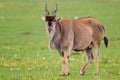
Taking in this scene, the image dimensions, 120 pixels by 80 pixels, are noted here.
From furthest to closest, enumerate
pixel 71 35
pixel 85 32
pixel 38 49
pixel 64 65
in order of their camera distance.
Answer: pixel 38 49 → pixel 85 32 → pixel 71 35 → pixel 64 65

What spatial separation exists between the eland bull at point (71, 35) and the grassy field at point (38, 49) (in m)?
0.67

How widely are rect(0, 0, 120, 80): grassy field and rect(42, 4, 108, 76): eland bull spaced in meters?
0.67

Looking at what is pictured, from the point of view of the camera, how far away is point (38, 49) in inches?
963

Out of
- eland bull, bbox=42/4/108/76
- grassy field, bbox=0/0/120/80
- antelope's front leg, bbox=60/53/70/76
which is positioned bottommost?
grassy field, bbox=0/0/120/80

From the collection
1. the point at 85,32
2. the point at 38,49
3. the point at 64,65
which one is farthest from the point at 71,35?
the point at 38,49

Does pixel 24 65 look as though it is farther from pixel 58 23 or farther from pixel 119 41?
pixel 119 41

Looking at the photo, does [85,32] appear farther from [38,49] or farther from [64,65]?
[38,49]

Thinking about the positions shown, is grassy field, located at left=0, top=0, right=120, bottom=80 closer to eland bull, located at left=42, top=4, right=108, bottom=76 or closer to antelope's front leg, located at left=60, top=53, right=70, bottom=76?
antelope's front leg, located at left=60, top=53, right=70, bottom=76

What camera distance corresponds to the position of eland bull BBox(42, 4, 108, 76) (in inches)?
631

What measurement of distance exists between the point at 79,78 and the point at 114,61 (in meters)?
4.81

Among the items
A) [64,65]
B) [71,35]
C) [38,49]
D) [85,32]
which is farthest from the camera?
[38,49]

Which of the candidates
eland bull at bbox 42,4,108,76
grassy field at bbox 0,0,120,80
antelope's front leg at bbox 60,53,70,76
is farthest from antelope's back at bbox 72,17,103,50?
grassy field at bbox 0,0,120,80

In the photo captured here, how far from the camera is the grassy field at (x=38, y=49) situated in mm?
16562

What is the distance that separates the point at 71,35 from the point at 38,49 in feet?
26.3
